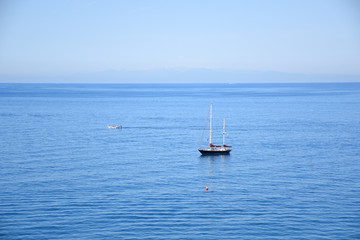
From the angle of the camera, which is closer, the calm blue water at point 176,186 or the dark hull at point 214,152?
the calm blue water at point 176,186

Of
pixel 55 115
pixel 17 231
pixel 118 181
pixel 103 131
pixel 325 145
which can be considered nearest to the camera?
pixel 17 231

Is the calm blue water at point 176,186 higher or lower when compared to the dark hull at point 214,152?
lower

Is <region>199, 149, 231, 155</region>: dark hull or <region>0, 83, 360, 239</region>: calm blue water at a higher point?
<region>199, 149, 231, 155</region>: dark hull

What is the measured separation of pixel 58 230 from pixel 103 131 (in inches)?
3100

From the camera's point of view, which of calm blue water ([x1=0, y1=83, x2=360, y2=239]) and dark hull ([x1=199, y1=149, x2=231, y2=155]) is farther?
Result: dark hull ([x1=199, y1=149, x2=231, y2=155])

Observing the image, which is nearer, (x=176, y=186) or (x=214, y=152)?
(x=176, y=186)

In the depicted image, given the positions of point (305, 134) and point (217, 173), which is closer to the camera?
point (217, 173)

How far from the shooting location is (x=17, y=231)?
160ft

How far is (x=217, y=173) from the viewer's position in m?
76.8

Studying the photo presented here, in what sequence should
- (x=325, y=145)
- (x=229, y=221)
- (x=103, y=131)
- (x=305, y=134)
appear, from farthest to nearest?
(x=103, y=131) → (x=305, y=134) → (x=325, y=145) → (x=229, y=221)

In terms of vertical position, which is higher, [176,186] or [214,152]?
[214,152]

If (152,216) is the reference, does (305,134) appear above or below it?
above

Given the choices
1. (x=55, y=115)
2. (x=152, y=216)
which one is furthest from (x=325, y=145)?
(x=55, y=115)

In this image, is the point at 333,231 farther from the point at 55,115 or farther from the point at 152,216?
the point at 55,115
